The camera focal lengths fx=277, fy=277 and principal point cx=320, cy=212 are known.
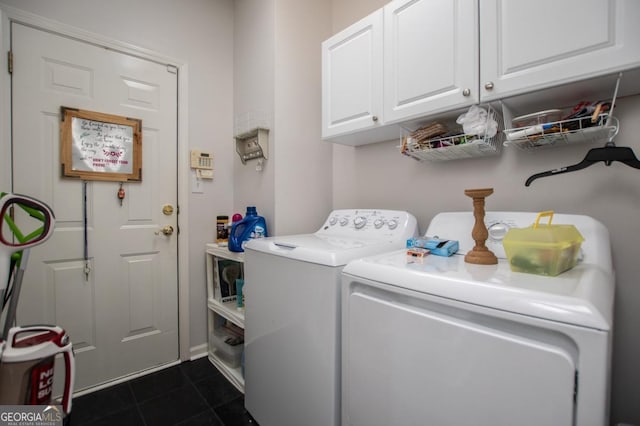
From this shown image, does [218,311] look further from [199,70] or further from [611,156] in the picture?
[611,156]

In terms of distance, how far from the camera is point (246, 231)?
1871 mm

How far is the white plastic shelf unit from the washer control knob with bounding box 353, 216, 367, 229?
79 centimetres

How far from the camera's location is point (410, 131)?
153cm

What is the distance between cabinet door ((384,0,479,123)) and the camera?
Answer: 3.76ft

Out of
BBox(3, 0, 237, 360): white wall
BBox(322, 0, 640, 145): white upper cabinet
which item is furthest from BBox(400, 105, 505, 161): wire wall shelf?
BBox(3, 0, 237, 360): white wall

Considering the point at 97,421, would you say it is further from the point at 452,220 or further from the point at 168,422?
the point at 452,220

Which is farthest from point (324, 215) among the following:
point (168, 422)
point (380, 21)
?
point (168, 422)

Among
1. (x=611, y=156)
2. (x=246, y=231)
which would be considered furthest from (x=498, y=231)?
(x=246, y=231)

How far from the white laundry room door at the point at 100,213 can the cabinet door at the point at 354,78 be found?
48.8 inches

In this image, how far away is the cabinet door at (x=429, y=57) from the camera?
1145 mm

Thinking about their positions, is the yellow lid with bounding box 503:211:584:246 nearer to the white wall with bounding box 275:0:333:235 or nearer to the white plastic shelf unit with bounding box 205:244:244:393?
the white wall with bounding box 275:0:333:235

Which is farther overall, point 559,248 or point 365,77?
point 365,77

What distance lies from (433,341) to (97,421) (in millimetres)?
1910

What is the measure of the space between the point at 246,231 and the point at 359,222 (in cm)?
77
